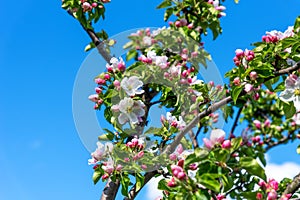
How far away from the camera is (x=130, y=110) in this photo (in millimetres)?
2105

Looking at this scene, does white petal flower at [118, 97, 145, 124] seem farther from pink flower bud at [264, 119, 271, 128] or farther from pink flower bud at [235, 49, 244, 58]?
pink flower bud at [264, 119, 271, 128]

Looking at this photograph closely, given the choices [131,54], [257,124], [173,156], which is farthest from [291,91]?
[257,124]

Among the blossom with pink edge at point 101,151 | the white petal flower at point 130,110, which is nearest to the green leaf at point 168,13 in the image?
the white petal flower at point 130,110

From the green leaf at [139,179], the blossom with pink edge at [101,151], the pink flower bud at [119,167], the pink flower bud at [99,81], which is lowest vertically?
the green leaf at [139,179]

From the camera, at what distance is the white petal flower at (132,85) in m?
2.10

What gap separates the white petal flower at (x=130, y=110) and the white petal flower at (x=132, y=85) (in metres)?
0.05

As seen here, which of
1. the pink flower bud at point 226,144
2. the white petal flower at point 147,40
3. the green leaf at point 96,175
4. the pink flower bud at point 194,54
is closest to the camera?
the pink flower bud at point 226,144

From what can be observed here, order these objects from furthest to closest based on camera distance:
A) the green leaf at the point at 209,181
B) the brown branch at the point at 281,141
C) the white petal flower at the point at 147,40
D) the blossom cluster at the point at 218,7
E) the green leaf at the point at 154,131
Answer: the brown branch at the point at 281,141 < the blossom cluster at the point at 218,7 < the white petal flower at the point at 147,40 < the green leaf at the point at 154,131 < the green leaf at the point at 209,181

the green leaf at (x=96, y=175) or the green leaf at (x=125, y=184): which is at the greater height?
the green leaf at (x=96, y=175)

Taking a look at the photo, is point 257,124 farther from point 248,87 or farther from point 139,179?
point 139,179

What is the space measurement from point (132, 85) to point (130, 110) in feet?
0.40

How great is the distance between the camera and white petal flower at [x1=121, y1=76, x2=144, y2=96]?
2102 mm

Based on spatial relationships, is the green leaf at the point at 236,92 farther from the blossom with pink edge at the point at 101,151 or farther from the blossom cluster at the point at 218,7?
the blossom cluster at the point at 218,7

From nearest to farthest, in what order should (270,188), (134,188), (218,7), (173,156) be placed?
(270,188) → (173,156) → (134,188) → (218,7)
